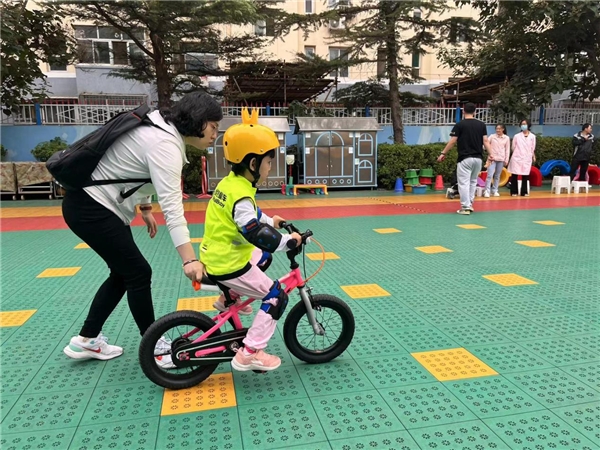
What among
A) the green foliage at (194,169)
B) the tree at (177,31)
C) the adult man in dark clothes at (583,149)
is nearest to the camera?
the tree at (177,31)

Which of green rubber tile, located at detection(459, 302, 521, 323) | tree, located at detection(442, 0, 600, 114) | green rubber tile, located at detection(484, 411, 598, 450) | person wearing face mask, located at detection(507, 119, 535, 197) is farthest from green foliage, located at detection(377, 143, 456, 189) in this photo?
green rubber tile, located at detection(484, 411, 598, 450)

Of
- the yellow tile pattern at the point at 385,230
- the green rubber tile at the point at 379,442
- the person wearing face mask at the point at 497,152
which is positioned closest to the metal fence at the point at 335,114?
the person wearing face mask at the point at 497,152

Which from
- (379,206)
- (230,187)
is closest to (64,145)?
(379,206)

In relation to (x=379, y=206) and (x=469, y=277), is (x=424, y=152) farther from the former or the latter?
(x=469, y=277)

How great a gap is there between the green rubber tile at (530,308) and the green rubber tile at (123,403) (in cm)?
302

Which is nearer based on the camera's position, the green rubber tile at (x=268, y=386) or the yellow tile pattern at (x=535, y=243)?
the green rubber tile at (x=268, y=386)

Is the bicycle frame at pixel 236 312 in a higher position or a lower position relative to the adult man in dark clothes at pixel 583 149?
lower

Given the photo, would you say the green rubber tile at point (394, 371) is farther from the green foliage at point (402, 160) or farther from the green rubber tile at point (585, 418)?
the green foliage at point (402, 160)

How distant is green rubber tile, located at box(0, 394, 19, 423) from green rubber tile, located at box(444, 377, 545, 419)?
2.56 meters

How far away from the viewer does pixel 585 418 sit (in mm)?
2459

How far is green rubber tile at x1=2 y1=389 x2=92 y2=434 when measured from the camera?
2.46m

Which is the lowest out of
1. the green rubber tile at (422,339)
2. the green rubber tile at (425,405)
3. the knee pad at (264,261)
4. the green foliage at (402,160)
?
the green rubber tile at (425,405)

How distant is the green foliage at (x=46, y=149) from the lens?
40.6 ft

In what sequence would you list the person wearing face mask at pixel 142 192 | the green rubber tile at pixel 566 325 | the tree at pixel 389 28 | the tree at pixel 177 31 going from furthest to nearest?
the tree at pixel 389 28, the tree at pixel 177 31, the green rubber tile at pixel 566 325, the person wearing face mask at pixel 142 192
